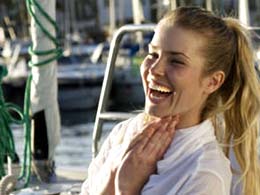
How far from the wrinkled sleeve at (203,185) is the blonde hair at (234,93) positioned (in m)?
0.24

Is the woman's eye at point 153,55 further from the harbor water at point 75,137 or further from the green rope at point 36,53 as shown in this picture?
the harbor water at point 75,137

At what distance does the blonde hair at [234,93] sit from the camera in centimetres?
273

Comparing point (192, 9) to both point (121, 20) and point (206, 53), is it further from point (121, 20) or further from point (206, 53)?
point (121, 20)

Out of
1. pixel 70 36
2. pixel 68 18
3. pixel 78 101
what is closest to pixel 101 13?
pixel 68 18

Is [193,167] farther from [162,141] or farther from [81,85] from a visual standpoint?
[81,85]

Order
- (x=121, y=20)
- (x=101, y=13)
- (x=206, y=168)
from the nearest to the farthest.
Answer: (x=206, y=168), (x=121, y=20), (x=101, y=13)

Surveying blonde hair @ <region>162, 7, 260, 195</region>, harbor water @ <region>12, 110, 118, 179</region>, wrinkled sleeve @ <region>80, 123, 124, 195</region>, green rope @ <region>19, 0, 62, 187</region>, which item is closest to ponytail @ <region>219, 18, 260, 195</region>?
blonde hair @ <region>162, 7, 260, 195</region>

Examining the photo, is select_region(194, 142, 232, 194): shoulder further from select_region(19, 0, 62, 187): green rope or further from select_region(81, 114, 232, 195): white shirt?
select_region(19, 0, 62, 187): green rope

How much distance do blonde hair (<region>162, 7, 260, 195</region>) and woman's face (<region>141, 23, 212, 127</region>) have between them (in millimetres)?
41

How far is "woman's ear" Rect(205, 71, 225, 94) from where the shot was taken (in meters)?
2.75

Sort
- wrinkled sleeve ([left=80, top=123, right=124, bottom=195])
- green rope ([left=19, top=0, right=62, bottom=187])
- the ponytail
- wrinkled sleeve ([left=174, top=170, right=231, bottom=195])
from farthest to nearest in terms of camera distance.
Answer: green rope ([left=19, top=0, right=62, bottom=187]), wrinkled sleeve ([left=80, top=123, right=124, bottom=195]), the ponytail, wrinkled sleeve ([left=174, top=170, right=231, bottom=195])

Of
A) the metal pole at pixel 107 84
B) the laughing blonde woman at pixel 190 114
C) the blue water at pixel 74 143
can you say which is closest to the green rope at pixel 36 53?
the metal pole at pixel 107 84

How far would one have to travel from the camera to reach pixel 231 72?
9.25ft

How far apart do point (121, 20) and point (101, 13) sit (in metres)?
14.7
